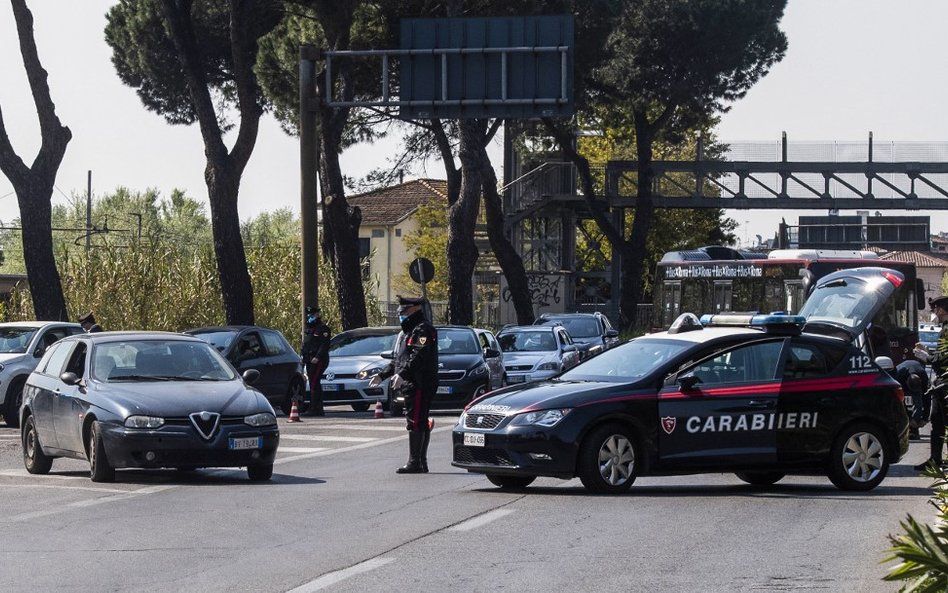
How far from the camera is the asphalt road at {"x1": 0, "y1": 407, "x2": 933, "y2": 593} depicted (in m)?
9.17

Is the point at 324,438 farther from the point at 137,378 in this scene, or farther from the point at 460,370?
the point at 137,378

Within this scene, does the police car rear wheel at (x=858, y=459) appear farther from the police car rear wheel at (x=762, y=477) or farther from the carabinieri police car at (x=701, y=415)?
→ the police car rear wheel at (x=762, y=477)

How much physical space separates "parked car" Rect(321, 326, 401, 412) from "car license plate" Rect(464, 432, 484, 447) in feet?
46.6

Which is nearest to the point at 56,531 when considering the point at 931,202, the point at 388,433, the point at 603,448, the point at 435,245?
the point at 603,448

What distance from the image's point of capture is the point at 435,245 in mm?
81625

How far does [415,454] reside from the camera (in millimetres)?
16781

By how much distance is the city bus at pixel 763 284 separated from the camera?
3100 cm

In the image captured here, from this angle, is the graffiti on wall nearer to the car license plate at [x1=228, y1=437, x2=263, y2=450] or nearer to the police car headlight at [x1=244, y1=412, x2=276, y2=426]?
the police car headlight at [x1=244, y1=412, x2=276, y2=426]

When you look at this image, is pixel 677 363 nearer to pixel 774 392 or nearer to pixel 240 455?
pixel 774 392

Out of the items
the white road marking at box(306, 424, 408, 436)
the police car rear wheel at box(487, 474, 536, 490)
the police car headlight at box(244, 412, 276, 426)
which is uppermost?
the police car headlight at box(244, 412, 276, 426)

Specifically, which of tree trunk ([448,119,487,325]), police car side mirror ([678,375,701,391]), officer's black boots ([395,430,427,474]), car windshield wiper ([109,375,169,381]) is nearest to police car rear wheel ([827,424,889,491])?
police car side mirror ([678,375,701,391])

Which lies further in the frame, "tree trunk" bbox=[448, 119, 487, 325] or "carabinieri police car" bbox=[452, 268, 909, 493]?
"tree trunk" bbox=[448, 119, 487, 325]

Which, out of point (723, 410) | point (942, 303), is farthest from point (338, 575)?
point (942, 303)

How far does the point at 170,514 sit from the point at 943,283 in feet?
548
